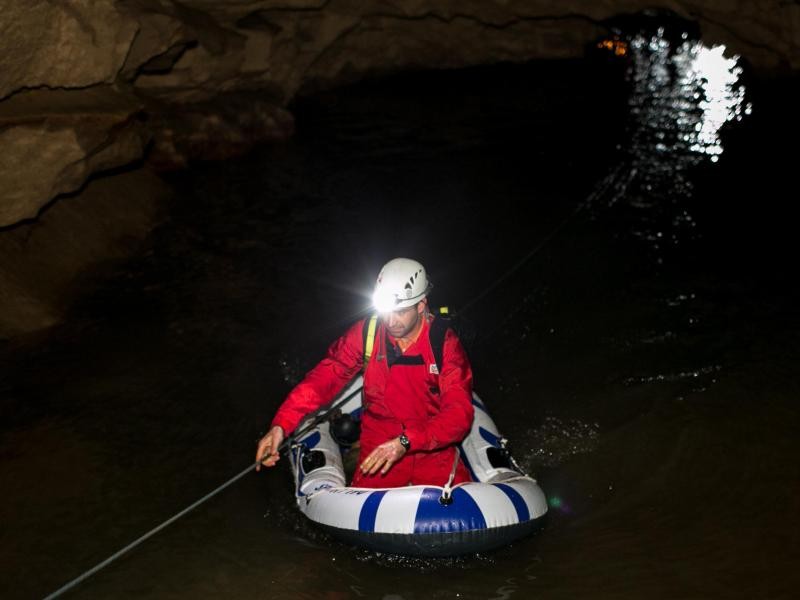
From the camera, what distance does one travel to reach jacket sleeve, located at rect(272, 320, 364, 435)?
5.06 metres

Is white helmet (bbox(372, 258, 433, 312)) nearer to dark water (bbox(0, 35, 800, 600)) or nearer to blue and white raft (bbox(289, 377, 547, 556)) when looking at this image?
blue and white raft (bbox(289, 377, 547, 556))

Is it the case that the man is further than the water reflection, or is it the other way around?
the water reflection

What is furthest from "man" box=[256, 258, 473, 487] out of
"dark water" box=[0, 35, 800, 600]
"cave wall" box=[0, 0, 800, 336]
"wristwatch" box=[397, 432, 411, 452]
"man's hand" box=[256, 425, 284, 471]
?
Answer: "cave wall" box=[0, 0, 800, 336]

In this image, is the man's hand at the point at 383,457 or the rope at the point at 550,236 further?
the rope at the point at 550,236

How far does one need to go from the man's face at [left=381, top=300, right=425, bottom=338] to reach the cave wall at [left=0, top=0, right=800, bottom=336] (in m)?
4.44

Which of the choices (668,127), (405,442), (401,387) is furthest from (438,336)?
(668,127)

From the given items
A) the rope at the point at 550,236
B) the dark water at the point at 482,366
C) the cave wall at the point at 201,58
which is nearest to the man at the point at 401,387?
the dark water at the point at 482,366

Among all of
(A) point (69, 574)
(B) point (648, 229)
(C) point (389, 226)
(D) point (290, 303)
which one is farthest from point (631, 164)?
(A) point (69, 574)

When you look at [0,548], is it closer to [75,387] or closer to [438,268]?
[75,387]

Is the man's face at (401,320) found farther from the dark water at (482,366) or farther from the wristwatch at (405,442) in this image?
the dark water at (482,366)

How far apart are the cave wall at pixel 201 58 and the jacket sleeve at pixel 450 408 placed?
488 centimetres

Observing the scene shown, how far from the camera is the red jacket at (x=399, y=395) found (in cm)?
499

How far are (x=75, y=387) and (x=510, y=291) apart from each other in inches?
193

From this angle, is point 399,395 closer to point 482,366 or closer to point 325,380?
point 325,380
